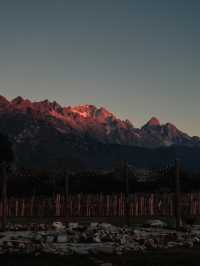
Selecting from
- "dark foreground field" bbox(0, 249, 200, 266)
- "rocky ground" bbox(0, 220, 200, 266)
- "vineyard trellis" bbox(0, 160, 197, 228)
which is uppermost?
"vineyard trellis" bbox(0, 160, 197, 228)

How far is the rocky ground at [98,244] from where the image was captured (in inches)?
704

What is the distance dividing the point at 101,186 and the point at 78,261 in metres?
48.4

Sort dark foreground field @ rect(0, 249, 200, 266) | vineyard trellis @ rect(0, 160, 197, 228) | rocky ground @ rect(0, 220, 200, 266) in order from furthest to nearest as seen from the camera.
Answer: vineyard trellis @ rect(0, 160, 197, 228)
rocky ground @ rect(0, 220, 200, 266)
dark foreground field @ rect(0, 249, 200, 266)

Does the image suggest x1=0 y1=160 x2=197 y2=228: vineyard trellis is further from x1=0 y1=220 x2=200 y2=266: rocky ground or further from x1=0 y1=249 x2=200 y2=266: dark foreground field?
x1=0 y1=249 x2=200 y2=266: dark foreground field

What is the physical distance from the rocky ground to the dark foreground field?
1.1 inches

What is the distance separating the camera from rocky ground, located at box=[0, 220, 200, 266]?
1789 cm

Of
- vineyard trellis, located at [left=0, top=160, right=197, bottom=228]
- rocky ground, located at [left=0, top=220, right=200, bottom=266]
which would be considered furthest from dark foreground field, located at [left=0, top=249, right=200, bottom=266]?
vineyard trellis, located at [left=0, top=160, right=197, bottom=228]

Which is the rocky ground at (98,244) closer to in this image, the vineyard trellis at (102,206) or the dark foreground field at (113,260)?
the dark foreground field at (113,260)

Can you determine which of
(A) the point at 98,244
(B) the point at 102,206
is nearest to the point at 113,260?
(A) the point at 98,244

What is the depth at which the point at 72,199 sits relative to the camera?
43344 mm

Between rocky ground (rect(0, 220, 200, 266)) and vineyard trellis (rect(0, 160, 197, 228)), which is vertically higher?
vineyard trellis (rect(0, 160, 197, 228))

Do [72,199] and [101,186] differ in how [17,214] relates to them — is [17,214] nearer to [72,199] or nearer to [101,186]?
[72,199]

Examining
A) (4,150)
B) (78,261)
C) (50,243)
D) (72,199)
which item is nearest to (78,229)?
(50,243)

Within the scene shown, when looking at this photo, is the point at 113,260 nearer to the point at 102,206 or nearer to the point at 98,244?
the point at 98,244
